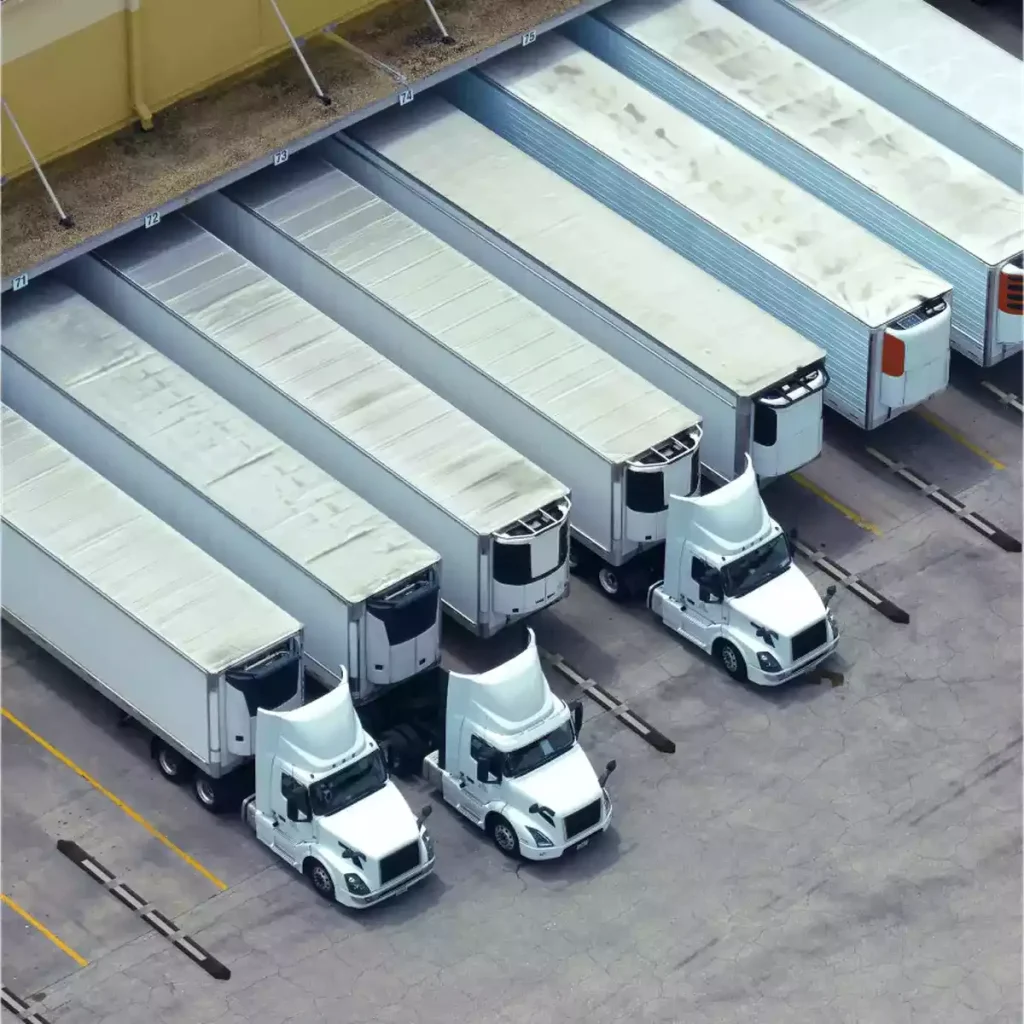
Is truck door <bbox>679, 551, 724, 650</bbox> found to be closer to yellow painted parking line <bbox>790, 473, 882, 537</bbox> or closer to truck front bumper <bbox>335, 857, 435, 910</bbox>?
yellow painted parking line <bbox>790, 473, 882, 537</bbox>

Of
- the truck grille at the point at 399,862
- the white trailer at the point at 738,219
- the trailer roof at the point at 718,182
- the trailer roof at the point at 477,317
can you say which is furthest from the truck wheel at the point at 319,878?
the trailer roof at the point at 718,182

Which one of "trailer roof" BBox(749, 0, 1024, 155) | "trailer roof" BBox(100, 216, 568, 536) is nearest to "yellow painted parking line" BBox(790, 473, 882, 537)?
"trailer roof" BBox(100, 216, 568, 536)

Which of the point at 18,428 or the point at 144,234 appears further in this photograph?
the point at 144,234

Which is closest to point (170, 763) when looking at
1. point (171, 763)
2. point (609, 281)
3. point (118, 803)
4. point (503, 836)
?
point (171, 763)

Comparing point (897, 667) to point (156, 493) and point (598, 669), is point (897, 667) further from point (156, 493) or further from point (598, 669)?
point (156, 493)

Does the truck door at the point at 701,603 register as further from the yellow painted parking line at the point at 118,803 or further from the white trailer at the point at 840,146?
the yellow painted parking line at the point at 118,803

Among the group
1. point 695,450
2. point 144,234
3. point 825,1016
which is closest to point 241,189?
point 144,234
